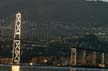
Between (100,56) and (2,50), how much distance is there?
54.2ft

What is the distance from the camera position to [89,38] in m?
92.9

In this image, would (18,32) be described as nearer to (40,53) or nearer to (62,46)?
(62,46)

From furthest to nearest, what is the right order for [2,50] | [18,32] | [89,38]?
[89,38] < [2,50] < [18,32]

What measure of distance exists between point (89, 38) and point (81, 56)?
14.0 ft

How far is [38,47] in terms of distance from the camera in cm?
8400

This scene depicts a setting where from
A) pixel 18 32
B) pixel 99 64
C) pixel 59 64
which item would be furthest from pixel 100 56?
pixel 18 32

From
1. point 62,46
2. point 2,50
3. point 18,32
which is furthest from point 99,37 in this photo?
point 18,32

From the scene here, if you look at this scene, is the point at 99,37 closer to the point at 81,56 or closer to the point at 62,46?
the point at 81,56

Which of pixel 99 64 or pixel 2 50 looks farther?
pixel 99 64

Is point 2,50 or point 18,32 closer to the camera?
point 18,32

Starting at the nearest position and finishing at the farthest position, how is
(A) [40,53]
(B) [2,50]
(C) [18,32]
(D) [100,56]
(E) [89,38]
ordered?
1. (C) [18,32]
2. (B) [2,50]
3. (D) [100,56]
4. (A) [40,53]
5. (E) [89,38]

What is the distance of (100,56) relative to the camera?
81625 mm

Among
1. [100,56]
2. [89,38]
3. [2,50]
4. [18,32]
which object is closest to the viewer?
[18,32]

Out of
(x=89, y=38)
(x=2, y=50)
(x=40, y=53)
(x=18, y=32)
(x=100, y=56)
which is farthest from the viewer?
(x=89, y=38)
